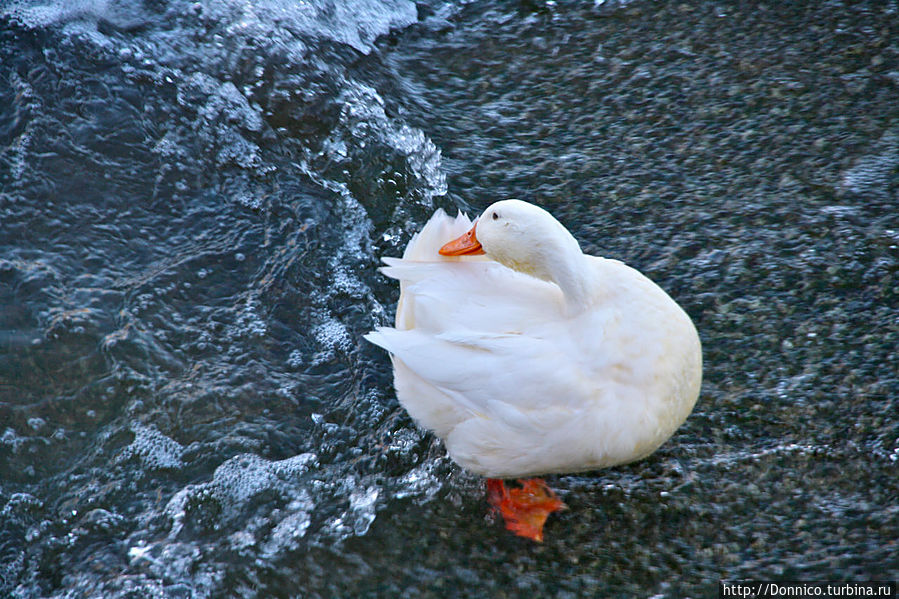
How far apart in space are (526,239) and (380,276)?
129 centimetres

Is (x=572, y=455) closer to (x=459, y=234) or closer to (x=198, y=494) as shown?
(x=459, y=234)

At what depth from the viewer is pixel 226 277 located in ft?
12.7

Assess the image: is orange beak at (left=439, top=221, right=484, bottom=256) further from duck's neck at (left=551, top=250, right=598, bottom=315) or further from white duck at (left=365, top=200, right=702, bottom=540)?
duck's neck at (left=551, top=250, right=598, bottom=315)

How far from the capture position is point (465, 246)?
3.01m

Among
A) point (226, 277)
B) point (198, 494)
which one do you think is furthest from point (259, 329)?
point (198, 494)

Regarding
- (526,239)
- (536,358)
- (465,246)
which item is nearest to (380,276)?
(465,246)

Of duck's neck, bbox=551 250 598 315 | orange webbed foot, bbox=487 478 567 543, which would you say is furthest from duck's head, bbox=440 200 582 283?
orange webbed foot, bbox=487 478 567 543

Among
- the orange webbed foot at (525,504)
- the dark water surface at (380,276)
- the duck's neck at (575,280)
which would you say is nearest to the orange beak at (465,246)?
the duck's neck at (575,280)

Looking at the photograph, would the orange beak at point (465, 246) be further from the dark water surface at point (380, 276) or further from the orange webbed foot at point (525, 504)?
the orange webbed foot at point (525, 504)

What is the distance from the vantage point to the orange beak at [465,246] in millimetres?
2984

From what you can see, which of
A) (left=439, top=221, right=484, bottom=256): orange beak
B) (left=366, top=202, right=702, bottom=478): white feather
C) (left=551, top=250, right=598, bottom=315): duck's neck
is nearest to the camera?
(left=366, top=202, right=702, bottom=478): white feather

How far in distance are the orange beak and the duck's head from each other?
62 mm

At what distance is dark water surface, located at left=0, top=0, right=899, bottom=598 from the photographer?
2846mm

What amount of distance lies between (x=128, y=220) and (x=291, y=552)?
2.10 meters
